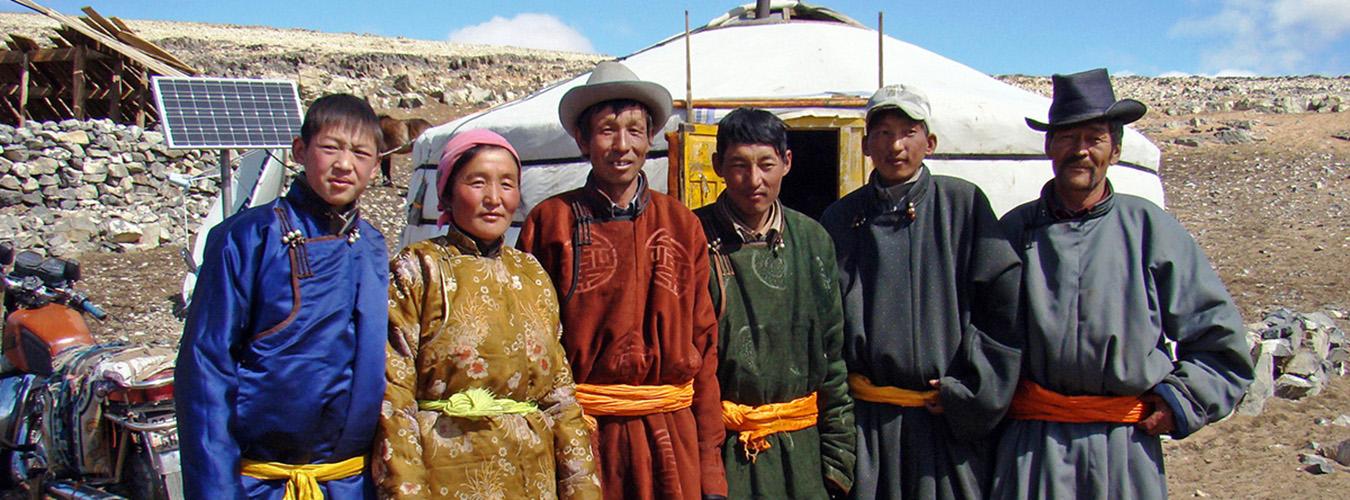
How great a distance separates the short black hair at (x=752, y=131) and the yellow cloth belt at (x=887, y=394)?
453 mm

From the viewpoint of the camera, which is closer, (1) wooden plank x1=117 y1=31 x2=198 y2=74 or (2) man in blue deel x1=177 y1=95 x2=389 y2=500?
(2) man in blue deel x1=177 y1=95 x2=389 y2=500

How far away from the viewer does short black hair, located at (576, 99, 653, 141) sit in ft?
5.81

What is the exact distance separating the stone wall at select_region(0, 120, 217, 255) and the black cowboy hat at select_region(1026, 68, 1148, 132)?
776cm

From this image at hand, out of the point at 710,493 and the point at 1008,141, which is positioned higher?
the point at 1008,141

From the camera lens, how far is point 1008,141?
3.71 meters

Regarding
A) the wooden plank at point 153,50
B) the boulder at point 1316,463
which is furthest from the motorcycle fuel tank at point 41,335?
the wooden plank at point 153,50

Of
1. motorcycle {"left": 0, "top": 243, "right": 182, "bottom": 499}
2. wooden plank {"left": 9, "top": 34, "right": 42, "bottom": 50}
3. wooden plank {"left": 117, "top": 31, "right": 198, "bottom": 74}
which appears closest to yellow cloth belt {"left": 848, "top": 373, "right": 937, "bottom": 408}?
motorcycle {"left": 0, "top": 243, "right": 182, "bottom": 499}

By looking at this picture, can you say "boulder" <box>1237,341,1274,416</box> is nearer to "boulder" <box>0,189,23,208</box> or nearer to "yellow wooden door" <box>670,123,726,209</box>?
"yellow wooden door" <box>670,123,726,209</box>

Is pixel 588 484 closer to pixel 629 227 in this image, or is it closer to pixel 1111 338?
pixel 629 227

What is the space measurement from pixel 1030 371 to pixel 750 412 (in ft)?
1.68

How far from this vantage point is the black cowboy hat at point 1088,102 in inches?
70.3

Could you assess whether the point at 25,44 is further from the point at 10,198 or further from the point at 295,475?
the point at 295,475

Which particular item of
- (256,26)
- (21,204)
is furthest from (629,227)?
(256,26)

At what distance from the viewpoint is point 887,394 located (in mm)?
1876
